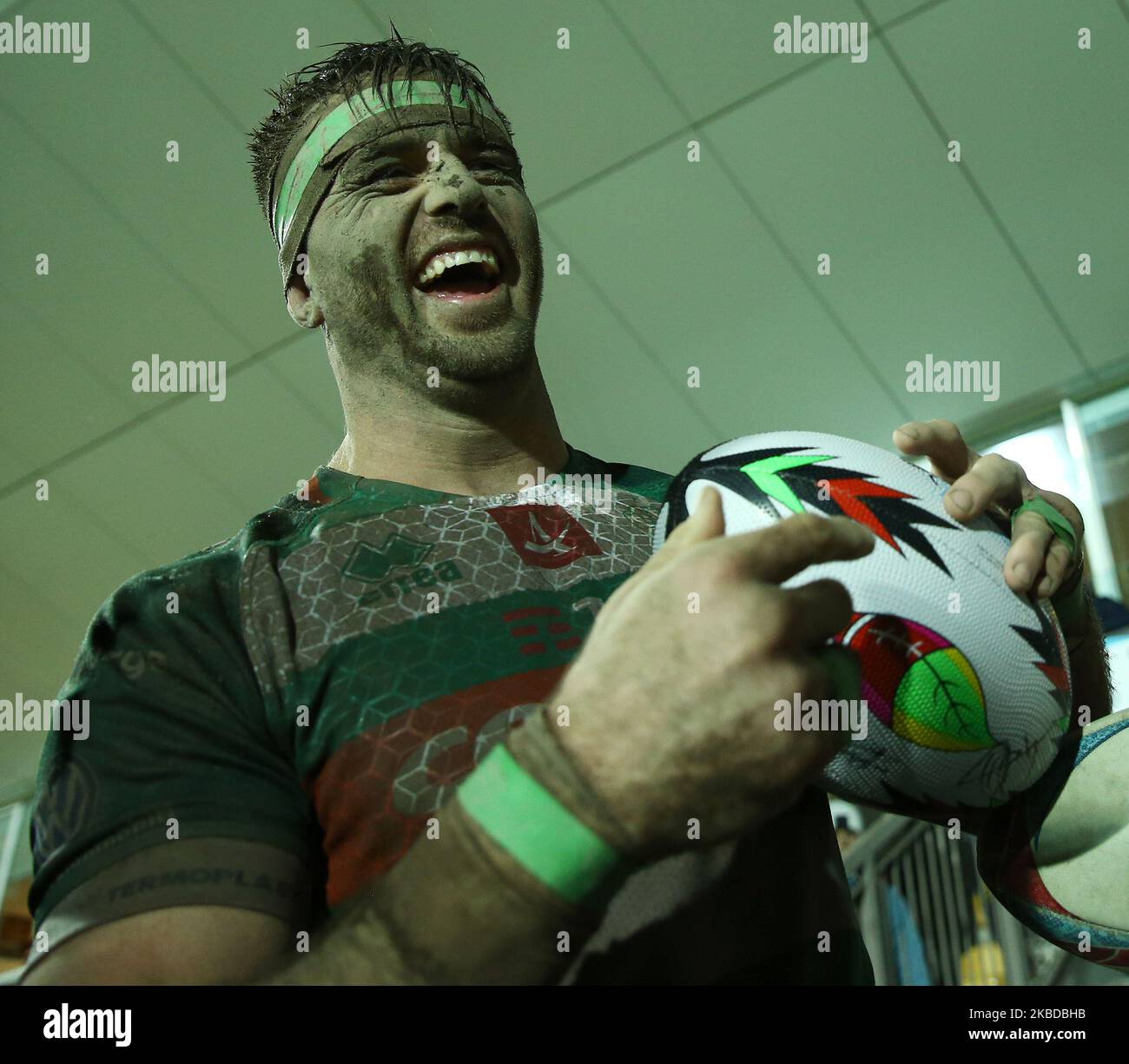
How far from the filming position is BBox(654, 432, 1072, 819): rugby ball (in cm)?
107

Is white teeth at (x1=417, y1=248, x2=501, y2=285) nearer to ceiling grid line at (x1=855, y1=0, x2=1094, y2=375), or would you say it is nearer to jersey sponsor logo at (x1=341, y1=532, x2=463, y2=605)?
jersey sponsor logo at (x1=341, y1=532, x2=463, y2=605)

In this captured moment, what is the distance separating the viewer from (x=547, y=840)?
0.74m

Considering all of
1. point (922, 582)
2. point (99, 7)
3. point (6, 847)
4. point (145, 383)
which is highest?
point (99, 7)

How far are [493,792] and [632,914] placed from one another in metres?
0.28

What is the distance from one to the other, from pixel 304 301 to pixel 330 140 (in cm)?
23

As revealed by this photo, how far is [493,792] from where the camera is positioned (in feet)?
2.49

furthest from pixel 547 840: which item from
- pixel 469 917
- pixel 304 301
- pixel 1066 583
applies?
pixel 304 301

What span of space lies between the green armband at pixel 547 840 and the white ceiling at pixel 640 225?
391 cm

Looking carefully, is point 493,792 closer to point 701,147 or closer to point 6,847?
point 701,147

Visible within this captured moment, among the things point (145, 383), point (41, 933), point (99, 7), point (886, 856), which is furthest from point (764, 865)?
point (145, 383)

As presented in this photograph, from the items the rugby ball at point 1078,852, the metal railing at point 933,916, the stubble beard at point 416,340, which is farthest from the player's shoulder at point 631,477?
the metal railing at point 933,916

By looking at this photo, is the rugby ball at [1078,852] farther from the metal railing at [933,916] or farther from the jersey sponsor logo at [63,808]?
the metal railing at [933,916]
